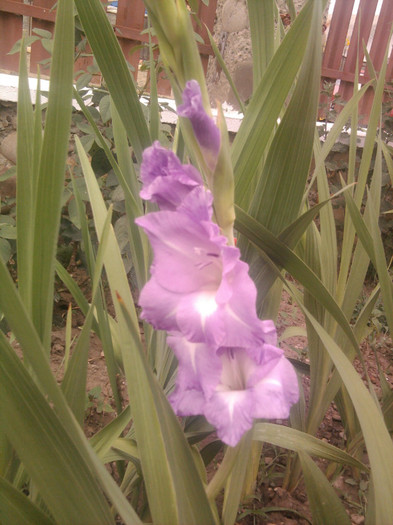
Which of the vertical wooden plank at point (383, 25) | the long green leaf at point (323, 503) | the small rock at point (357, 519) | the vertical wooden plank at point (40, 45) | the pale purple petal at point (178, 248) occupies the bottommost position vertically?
the small rock at point (357, 519)

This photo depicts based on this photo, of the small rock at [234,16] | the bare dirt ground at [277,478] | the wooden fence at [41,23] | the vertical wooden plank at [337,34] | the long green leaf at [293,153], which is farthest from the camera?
the vertical wooden plank at [337,34]

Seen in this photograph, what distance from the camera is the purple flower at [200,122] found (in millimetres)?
391

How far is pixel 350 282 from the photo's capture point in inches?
Result: 39.8

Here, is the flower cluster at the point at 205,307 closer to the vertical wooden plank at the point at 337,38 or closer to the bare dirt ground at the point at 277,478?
the bare dirt ground at the point at 277,478

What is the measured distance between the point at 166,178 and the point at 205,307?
111 mm

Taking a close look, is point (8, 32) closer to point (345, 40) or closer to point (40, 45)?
point (40, 45)

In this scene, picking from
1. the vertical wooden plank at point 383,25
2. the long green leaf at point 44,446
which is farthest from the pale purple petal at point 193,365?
the vertical wooden plank at point 383,25

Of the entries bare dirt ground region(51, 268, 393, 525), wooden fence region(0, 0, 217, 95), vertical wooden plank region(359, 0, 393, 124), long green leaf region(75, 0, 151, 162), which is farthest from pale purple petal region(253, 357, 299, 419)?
vertical wooden plank region(359, 0, 393, 124)

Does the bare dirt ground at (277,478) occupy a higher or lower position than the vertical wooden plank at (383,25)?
lower

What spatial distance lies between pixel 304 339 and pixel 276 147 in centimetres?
140

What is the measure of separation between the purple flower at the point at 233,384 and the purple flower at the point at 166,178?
0.38 ft

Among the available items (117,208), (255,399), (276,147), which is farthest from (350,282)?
(117,208)

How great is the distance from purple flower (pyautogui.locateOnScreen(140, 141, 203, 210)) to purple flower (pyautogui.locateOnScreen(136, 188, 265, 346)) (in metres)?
0.02

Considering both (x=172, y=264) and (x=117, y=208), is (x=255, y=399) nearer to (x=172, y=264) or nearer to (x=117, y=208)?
(x=172, y=264)
